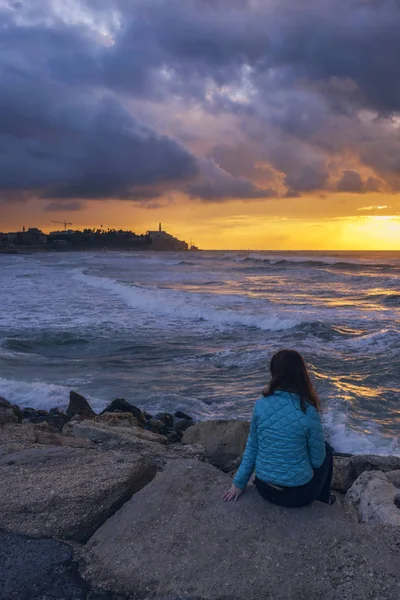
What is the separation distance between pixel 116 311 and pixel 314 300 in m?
9.86

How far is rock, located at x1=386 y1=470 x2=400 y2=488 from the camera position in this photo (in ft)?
15.7

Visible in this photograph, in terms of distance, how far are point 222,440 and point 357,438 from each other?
226cm

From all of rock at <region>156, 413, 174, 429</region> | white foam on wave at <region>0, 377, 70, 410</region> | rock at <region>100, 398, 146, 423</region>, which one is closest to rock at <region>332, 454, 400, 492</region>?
rock at <region>156, 413, 174, 429</region>

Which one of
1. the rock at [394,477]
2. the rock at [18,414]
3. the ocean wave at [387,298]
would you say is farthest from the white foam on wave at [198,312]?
the rock at [394,477]

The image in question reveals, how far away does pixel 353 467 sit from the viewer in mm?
5137

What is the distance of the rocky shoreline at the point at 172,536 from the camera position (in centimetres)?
296

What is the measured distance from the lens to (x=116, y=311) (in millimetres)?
20188

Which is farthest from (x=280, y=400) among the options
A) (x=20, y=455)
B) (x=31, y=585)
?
(x=20, y=455)

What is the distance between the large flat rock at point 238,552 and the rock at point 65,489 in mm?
143

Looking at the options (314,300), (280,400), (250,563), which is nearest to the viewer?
(250,563)

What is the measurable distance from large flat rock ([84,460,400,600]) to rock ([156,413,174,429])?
155 inches

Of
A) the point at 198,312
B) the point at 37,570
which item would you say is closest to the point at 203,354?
the point at 198,312

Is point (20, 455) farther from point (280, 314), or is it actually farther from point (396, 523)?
point (280, 314)

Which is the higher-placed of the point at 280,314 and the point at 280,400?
the point at 280,400
